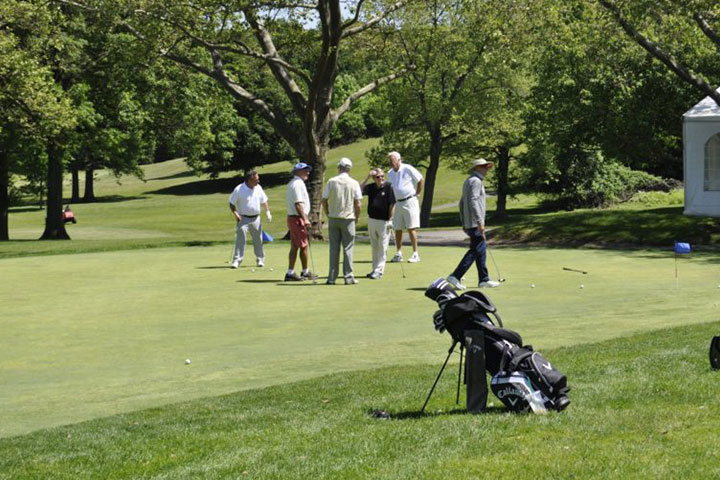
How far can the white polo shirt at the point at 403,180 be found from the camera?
22.2 metres

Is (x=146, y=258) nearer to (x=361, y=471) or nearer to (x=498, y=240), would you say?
(x=498, y=240)

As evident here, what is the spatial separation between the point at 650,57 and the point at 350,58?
42.9 ft

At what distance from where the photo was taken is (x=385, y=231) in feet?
65.0

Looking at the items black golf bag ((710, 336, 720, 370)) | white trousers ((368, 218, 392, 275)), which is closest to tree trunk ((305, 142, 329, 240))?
white trousers ((368, 218, 392, 275))

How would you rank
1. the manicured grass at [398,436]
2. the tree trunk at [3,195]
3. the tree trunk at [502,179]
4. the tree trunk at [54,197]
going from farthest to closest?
the tree trunk at [502,179] < the tree trunk at [3,195] < the tree trunk at [54,197] < the manicured grass at [398,436]

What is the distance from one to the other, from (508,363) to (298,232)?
1161cm

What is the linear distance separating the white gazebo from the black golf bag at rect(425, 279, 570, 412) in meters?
26.8

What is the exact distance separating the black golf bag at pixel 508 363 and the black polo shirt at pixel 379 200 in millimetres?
12222

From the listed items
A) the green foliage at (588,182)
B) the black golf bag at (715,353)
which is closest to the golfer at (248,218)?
the black golf bag at (715,353)

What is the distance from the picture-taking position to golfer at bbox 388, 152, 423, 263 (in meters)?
22.2

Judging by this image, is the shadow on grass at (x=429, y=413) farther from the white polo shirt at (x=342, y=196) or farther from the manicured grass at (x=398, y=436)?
the white polo shirt at (x=342, y=196)

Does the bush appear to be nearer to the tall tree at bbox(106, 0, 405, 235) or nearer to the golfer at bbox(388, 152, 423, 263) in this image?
the tall tree at bbox(106, 0, 405, 235)

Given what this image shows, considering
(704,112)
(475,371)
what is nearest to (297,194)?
(475,371)

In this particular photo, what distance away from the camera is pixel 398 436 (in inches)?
283
